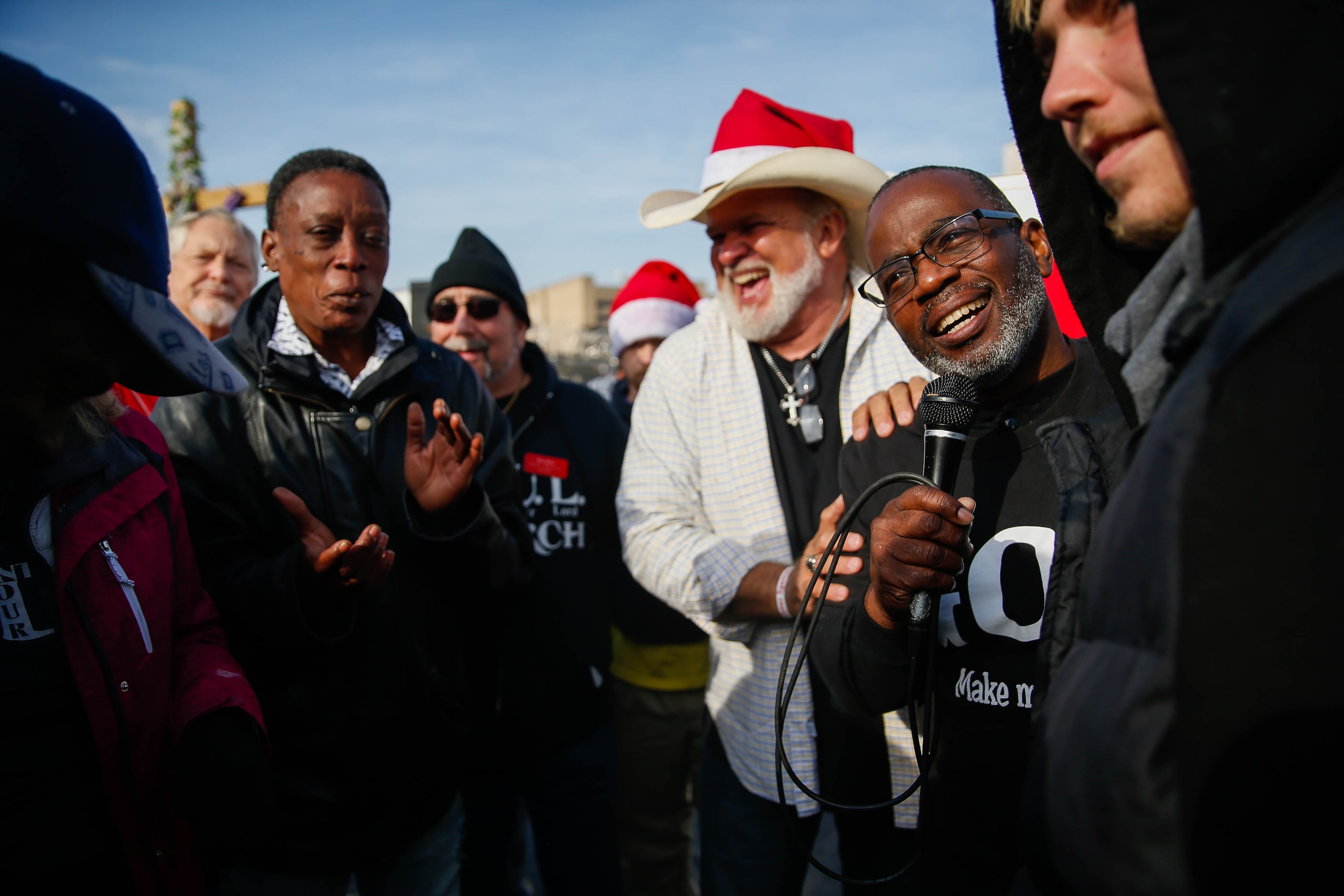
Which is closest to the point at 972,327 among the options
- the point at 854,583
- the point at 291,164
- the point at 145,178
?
the point at 854,583

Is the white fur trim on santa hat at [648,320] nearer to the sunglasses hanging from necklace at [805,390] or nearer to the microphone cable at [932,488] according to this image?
the sunglasses hanging from necklace at [805,390]

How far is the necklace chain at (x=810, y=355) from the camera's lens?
290cm

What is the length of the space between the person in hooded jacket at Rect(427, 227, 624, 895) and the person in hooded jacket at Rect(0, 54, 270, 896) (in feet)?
4.46

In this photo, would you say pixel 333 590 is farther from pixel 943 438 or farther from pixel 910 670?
pixel 943 438

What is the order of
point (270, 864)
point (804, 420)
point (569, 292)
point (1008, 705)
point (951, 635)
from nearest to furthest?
point (1008, 705), point (951, 635), point (270, 864), point (804, 420), point (569, 292)

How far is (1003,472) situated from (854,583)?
0.52 m

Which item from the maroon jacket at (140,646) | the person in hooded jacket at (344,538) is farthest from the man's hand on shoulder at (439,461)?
the maroon jacket at (140,646)

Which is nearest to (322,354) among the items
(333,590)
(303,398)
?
(303,398)

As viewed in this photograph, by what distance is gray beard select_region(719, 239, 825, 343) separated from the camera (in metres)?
3.00

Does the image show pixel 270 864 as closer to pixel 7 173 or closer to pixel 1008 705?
pixel 7 173

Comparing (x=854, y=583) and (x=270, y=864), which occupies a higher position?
(x=854, y=583)

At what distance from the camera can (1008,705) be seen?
1730mm

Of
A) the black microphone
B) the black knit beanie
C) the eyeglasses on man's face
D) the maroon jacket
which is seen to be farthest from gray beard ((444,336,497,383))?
the black microphone

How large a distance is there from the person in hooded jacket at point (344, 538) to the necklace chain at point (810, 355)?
45.0 inches
